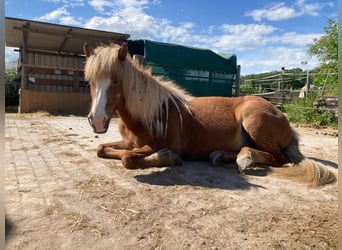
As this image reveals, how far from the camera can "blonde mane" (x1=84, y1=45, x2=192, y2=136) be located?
2738mm

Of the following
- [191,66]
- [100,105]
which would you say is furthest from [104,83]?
[191,66]

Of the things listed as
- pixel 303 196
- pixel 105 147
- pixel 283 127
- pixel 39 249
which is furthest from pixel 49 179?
pixel 283 127

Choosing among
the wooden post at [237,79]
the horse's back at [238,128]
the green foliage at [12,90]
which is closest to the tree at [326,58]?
the wooden post at [237,79]

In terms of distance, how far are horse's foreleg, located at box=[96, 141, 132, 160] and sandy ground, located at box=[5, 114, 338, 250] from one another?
19 centimetres

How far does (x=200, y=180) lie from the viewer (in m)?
2.75

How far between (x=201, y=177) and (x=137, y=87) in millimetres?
1128

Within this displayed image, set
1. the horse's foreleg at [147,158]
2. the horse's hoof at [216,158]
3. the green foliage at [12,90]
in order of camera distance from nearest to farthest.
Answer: the horse's foreleg at [147,158] → the horse's hoof at [216,158] → the green foliage at [12,90]

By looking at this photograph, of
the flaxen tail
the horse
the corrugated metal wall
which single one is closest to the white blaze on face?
the horse

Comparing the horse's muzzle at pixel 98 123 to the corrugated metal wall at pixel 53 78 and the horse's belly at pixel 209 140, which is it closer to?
the horse's belly at pixel 209 140

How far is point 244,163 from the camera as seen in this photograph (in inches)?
121

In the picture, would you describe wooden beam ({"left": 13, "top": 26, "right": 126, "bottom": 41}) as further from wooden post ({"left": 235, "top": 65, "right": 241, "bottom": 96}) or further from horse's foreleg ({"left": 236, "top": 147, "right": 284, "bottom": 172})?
horse's foreleg ({"left": 236, "top": 147, "right": 284, "bottom": 172})

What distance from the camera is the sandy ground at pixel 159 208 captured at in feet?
5.31

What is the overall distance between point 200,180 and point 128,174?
2.37 feet

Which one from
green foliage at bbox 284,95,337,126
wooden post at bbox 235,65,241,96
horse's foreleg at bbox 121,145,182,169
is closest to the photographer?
horse's foreleg at bbox 121,145,182,169
